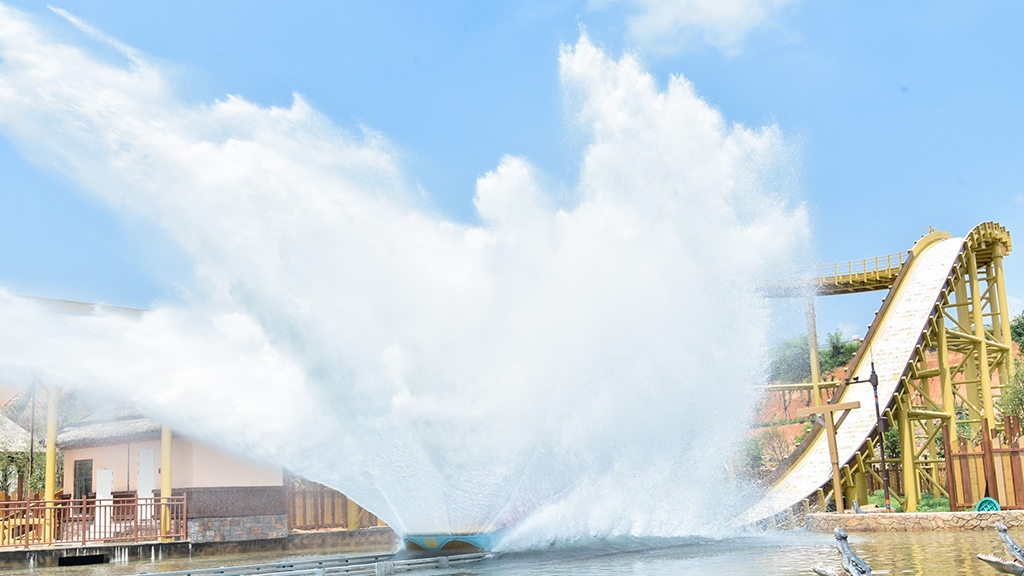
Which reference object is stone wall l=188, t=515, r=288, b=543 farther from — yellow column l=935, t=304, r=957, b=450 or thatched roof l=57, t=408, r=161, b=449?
yellow column l=935, t=304, r=957, b=450

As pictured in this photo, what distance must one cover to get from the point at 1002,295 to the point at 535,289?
3114 cm

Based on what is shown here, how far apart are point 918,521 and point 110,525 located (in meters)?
19.2

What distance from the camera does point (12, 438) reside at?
4294 cm

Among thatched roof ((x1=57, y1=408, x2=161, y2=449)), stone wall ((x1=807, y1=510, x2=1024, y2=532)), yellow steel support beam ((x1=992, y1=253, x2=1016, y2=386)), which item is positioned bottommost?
stone wall ((x1=807, y1=510, x2=1024, y2=532))

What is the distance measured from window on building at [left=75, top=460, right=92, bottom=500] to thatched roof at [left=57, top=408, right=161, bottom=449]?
2.95 ft

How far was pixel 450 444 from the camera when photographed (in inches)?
565

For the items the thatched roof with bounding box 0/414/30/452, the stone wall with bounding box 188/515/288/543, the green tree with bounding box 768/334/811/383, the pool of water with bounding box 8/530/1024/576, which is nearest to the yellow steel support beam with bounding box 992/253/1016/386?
the pool of water with bounding box 8/530/1024/576

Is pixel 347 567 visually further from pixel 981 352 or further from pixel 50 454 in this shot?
pixel 981 352

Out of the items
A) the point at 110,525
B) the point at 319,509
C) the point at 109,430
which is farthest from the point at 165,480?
the point at 319,509

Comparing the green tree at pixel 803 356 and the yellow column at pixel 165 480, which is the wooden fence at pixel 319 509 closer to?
the yellow column at pixel 165 480

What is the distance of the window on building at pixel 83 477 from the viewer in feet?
97.3

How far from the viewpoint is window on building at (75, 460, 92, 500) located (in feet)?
97.3

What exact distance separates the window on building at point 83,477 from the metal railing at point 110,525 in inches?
189

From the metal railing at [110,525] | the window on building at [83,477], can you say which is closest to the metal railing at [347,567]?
the metal railing at [110,525]
